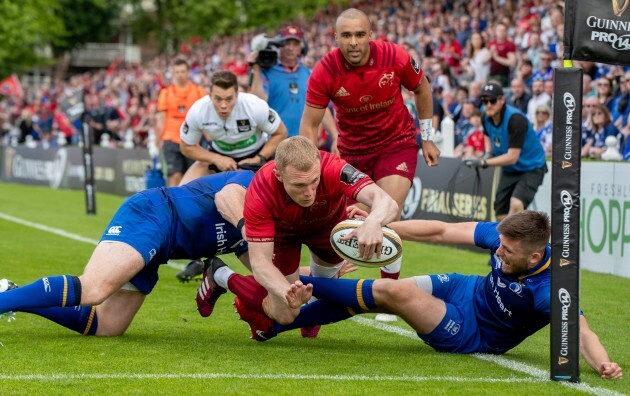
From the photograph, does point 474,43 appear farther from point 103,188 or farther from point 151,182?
point 103,188

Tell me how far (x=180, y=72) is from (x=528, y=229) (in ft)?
29.0

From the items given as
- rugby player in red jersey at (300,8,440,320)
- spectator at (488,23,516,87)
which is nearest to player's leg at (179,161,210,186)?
rugby player in red jersey at (300,8,440,320)

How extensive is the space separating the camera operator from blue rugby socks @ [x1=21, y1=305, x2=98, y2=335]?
5.48m

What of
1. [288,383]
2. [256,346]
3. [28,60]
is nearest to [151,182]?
[256,346]

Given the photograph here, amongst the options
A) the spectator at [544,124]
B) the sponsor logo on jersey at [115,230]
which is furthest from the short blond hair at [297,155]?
the spectator at [544,124]

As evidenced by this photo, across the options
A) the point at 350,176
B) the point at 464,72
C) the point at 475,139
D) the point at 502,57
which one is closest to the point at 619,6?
the point at 350,176

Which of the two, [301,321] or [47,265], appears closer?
[301,321]

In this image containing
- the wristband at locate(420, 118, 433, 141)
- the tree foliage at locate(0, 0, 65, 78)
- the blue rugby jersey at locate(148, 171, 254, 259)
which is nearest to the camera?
the blue rugby jersey at locate(148, 171, 254, 259)

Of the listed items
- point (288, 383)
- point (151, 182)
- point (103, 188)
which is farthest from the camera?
point (103, 188)

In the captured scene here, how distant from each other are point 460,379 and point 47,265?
21.9 ft

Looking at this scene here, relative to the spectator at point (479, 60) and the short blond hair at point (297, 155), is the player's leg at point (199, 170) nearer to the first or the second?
the short blond hair at point (297, 155)

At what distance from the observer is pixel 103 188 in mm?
26812

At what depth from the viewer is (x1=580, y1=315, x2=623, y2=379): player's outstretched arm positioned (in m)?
6.12

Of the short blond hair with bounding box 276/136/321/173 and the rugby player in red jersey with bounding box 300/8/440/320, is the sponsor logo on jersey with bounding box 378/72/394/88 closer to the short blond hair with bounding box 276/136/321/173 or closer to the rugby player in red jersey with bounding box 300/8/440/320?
the rugby player in red jersey with bounding box 300/8/440/320
